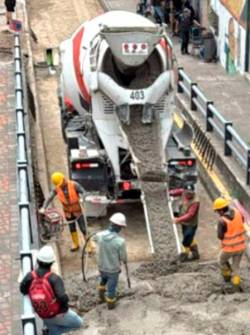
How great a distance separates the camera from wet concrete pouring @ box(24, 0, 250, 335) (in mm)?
11891


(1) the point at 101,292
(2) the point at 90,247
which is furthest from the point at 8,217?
(1) the point at 101,292

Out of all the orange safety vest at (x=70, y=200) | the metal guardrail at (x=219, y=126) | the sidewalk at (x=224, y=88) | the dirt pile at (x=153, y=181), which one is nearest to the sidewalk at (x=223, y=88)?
the sidewalk at (x=224, y=88)

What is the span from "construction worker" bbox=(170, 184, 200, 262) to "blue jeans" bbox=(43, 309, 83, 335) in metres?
3.77

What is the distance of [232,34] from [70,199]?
1173 cm

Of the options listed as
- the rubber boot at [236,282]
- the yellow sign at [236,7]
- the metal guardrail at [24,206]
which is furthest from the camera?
the yellow sign at [236,7]

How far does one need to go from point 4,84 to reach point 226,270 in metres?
10.8

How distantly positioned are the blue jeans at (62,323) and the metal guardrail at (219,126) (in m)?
5.95

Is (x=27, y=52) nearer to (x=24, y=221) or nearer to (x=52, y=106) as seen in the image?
(x=52, y=106)

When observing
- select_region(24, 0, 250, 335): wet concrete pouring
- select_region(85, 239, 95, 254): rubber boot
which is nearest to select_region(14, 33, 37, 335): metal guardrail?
select_region(24, 0, 250, 335): wet concrete pouring

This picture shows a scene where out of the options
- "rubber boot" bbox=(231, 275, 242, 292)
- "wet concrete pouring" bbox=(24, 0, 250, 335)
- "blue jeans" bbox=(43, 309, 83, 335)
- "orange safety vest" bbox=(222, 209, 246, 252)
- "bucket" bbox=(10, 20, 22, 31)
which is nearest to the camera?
"blue jeans" bbox=(43, 309, 83, 335)

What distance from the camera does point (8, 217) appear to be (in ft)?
47.1

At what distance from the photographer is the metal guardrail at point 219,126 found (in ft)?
52.5

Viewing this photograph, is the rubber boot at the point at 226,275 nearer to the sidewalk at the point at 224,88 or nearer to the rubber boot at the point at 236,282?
the rubber boot at the point at 236,282

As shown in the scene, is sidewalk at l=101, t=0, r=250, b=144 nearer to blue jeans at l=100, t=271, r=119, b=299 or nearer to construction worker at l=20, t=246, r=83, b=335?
blue jeans at l=100, t=271, r=119, b=299
